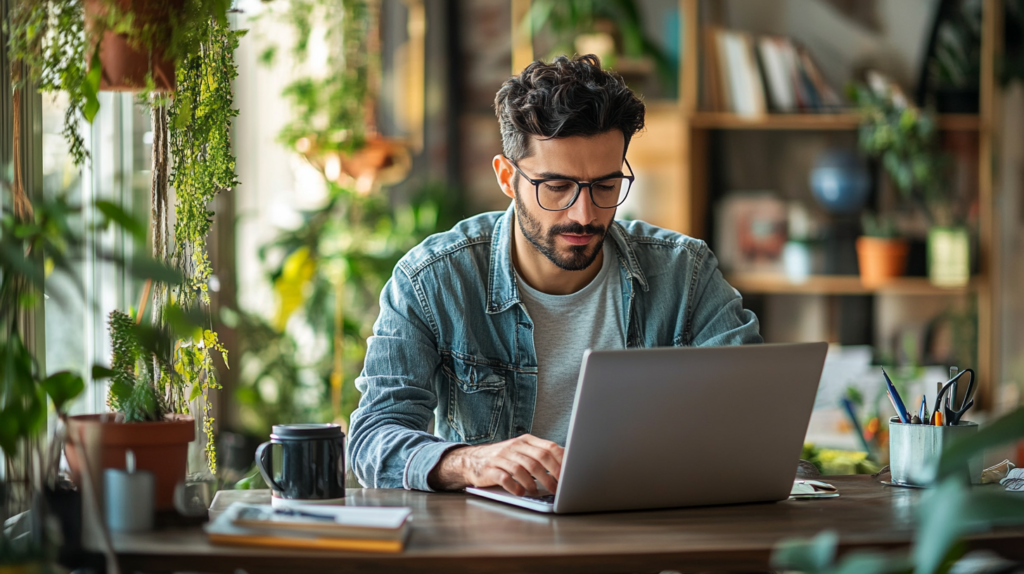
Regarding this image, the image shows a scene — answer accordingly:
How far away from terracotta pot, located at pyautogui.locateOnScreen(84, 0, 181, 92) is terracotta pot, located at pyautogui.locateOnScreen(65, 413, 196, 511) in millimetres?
469

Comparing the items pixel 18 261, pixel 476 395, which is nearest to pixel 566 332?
pixel 476 395

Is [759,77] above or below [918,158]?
above

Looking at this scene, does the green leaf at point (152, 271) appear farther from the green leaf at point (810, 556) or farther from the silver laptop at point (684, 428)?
the green leaf at point (810, 556)

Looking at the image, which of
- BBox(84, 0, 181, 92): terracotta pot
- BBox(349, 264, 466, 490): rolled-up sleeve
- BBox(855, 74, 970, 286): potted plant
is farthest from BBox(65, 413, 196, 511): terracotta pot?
BBox(855, 74, 970, 286): potted plant

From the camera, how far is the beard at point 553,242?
1.71m

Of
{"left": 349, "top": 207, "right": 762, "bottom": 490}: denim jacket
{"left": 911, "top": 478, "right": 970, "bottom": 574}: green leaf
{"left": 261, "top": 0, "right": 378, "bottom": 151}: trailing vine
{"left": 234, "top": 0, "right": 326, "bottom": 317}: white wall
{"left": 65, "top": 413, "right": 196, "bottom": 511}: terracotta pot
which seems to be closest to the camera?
{"left": 911, "top": 478, "right": 970, "bottom": 574}: green leaf

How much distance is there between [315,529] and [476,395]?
Answer: 671mm

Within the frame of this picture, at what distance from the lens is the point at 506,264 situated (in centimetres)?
178

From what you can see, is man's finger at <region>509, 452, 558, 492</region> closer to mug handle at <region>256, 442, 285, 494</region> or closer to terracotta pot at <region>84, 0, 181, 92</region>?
mug handle at <region>256, 442, 285, 494</region>

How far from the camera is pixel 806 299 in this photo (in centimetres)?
383

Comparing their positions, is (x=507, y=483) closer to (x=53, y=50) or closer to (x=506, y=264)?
(x=506, y=264)

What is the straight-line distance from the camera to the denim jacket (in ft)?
5.20

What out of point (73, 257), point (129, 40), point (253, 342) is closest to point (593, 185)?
point (129, 40)

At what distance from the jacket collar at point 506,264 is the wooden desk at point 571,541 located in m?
0.51
